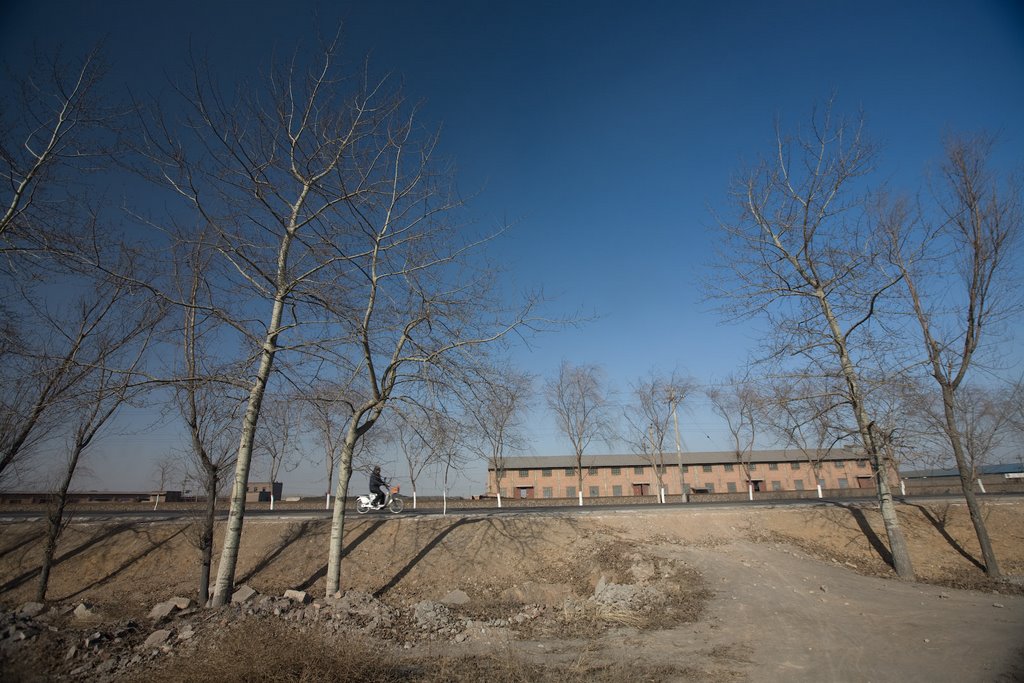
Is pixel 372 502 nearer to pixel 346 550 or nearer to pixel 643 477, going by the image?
pixel 346 550

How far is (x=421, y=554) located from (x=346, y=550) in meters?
2.30

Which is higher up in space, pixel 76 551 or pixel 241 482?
pixel 241 482

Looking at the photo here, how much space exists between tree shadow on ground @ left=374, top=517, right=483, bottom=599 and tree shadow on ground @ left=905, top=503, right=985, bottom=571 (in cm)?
1554

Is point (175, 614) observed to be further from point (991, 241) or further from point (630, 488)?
point (630, 488)

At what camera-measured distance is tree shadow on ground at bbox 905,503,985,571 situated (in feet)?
49.4

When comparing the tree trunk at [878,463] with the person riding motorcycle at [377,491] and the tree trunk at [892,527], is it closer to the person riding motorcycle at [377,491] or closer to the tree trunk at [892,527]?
the tree trunk at [892,527]

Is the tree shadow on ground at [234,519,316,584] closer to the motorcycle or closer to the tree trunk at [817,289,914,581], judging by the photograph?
the motorcycle

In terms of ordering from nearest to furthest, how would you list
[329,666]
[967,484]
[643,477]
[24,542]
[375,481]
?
1. [329,666]
2. [967,484]
3. [24,542]
4. [375,481]
5. [643,477]

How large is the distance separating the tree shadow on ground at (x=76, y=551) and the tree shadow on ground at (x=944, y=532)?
2670 cm

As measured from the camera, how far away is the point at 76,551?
48.5 ft

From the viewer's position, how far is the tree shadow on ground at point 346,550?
43.2 ft

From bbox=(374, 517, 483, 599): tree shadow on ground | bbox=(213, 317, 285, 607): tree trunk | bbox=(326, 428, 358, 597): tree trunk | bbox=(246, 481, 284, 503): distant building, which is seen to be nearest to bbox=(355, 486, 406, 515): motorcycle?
bbox=(374, 517, 483, 599): tree shadow on ground

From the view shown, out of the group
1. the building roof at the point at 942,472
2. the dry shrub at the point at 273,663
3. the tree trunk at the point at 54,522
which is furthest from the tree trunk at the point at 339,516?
the building roof at the point at 942,472

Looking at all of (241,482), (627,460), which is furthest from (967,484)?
(627,460)
